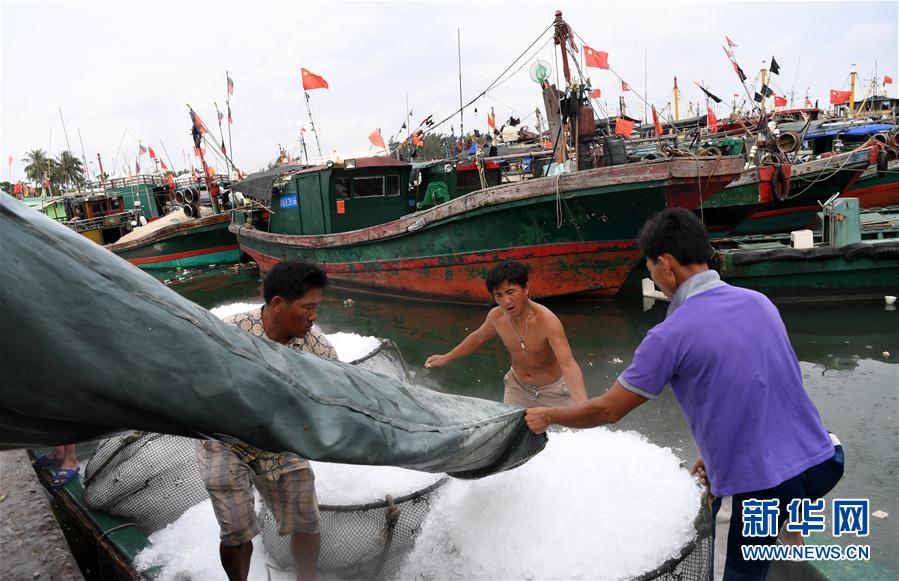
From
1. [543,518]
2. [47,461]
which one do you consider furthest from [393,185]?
[543,518]

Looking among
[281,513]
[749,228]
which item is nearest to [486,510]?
[281,513]

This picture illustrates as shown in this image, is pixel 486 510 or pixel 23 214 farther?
pixel 486 510

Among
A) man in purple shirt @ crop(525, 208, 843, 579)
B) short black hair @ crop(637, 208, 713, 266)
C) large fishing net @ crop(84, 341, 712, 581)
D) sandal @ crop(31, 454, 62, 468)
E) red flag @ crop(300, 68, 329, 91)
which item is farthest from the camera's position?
red flag @ crop(300, 68, 329, 91)

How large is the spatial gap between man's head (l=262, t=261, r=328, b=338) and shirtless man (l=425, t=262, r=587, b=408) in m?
1.05

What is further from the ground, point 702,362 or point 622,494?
point 702,362

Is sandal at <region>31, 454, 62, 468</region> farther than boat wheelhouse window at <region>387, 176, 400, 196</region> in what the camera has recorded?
No

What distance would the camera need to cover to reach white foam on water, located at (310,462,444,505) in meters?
2.56

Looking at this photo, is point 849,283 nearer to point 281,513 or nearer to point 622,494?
point 622,494

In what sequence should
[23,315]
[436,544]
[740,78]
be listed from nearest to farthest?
[23,315] → [436,544] → [740,78]

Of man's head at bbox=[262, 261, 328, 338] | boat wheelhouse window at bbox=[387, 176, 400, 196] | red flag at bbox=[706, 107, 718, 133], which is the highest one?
red flag at bbox=[706, 107, 718, 133]

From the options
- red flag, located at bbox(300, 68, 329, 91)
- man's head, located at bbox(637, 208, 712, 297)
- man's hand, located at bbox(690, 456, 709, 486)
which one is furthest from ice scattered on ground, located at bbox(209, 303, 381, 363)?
red flag, located at bbox(300, 68, 329, 91)

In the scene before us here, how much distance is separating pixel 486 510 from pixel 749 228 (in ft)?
43.1

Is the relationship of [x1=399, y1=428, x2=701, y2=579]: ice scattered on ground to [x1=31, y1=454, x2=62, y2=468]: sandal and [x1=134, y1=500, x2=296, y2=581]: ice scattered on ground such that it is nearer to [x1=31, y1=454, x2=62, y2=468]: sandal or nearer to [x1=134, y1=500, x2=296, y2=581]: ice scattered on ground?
[x1=134, y1=500, x2=296, y2=581]: ice scattered on ground

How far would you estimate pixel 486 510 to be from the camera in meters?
2.29
